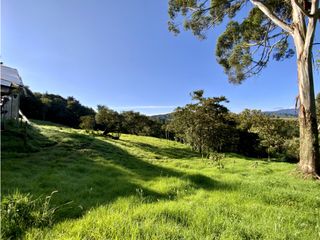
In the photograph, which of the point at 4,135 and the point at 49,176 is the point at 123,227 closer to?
the point at 49,176

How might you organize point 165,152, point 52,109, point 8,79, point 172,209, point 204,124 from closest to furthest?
point 172,209, point 8,79, point 165,152, point 204,124, point 52,109

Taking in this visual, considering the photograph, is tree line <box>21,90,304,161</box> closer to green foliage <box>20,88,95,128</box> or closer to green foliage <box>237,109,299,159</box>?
green foliage <box>237,109,299,159</box>

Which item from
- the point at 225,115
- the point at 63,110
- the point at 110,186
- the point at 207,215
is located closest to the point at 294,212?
the point at 207,215

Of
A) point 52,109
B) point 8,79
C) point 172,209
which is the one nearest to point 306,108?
point 172,209

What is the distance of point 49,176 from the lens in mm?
7246

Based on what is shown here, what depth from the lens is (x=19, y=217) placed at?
3.20 metres

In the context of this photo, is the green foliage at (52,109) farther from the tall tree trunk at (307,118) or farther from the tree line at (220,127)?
the tall tree trunk at (307,118)

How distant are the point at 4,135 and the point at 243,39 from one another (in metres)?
12.5

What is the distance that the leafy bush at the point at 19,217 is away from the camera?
297 cm

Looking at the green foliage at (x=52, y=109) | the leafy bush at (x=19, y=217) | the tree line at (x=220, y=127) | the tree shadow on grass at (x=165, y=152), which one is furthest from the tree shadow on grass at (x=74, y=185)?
the green foliage at (x=52, y=109)

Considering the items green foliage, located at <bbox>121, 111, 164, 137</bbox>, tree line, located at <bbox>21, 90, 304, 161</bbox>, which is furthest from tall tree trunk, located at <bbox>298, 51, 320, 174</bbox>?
green foliage, located at <bbox>121, 111, 164, 137</bbox>

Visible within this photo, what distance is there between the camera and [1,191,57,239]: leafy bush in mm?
2972

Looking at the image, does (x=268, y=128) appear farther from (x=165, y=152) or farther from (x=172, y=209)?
(x=172, y=209)

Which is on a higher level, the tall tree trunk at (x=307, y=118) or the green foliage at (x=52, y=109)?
the green foliage at (x=52, y=109)
